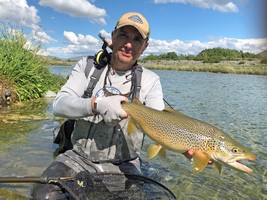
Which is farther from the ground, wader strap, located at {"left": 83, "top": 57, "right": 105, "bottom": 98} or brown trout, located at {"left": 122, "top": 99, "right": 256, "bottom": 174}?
wader strap, located at {"left": 83, "top": 57, "right": 105, "bottom": 98}

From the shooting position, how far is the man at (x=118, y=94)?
4047 mm

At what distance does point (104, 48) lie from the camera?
4398 millimetres

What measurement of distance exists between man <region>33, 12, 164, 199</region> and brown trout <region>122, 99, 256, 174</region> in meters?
0.60

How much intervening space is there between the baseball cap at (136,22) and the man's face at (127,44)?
73 millimetres

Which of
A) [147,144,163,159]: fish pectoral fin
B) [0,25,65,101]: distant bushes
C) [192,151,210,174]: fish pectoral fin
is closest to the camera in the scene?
[192,151,210,174]: fish pectoral fin

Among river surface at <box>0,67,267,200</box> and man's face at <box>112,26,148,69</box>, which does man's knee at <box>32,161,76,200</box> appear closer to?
river surface at <box>0,67,267,200</box>

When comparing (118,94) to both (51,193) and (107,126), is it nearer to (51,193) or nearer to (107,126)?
(107,126)

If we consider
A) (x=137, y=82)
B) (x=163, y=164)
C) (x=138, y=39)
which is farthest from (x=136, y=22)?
(x=163, y=164)

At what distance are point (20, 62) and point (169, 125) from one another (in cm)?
980

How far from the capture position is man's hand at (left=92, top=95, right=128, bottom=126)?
3320mm

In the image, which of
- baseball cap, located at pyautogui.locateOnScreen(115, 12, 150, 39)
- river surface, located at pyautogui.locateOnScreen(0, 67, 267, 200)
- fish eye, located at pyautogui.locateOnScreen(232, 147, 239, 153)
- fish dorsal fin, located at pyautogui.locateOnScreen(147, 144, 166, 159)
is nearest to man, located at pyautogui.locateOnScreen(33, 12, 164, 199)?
baseball cap, located at pyautogui.locateOnScreen(115, 12, 150, 39)

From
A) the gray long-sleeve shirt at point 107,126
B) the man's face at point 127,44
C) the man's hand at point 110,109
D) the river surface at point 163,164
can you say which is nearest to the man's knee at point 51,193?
the gray long-sleeve shirt at point 107,126

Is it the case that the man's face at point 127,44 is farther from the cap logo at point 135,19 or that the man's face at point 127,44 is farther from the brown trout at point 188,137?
the brown trout at point 188,137

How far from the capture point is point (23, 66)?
12.3 m
